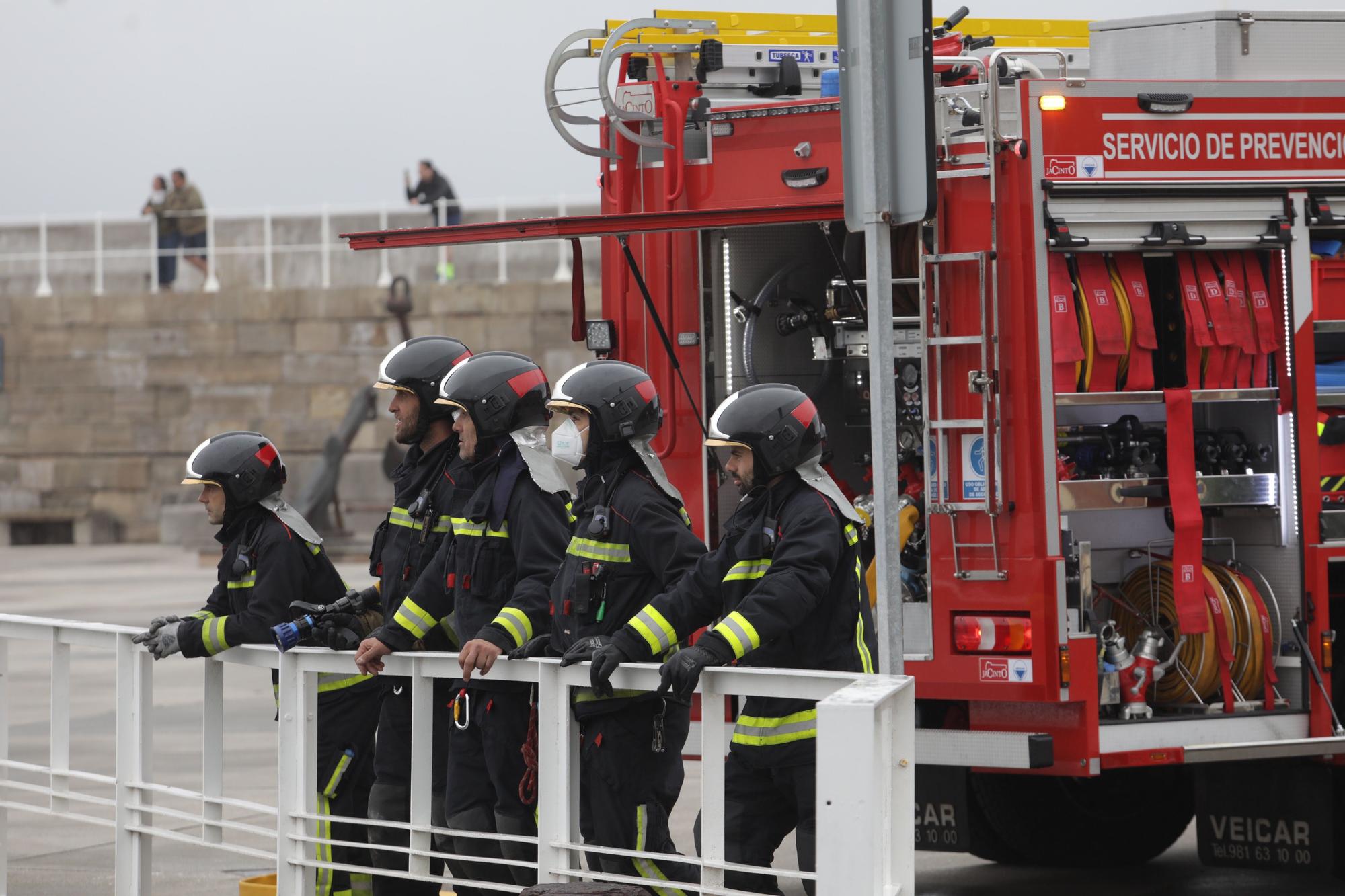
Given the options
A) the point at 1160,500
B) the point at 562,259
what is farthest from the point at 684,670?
the point at 562,259

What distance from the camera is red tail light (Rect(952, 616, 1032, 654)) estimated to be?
612 centimetres

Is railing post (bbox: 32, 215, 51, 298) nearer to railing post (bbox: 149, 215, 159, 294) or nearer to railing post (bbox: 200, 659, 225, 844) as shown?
railing post (bbox: 149, 215, 159, 294)

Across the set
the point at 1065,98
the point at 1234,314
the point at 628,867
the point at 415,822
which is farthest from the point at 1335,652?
the point at 415,822

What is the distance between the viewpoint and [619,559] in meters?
5.65

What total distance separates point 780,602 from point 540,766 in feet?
2.56

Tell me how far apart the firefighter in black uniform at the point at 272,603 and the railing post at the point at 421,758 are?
42 cm

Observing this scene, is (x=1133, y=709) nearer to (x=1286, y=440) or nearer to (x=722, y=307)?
(x=1286, y=440)

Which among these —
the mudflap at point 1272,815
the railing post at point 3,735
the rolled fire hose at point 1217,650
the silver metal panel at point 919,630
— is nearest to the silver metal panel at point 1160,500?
the rolled fire hose at point 1217,650

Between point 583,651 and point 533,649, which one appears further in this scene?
point 533,649

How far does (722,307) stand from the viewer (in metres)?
7.28

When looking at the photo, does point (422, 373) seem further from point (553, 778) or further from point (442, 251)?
point (442, 251)

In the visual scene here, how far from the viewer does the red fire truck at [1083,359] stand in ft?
20.2

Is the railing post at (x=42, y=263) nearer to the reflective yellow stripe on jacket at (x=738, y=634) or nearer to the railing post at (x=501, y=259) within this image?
the railing post at (x=501, y=259)

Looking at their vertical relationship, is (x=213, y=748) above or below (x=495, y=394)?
below
